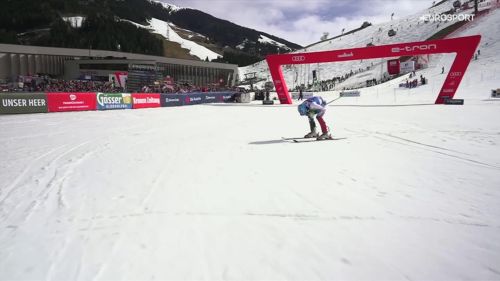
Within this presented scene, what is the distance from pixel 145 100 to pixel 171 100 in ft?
12.2

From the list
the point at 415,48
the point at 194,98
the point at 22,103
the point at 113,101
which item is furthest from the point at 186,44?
the point at 22,103

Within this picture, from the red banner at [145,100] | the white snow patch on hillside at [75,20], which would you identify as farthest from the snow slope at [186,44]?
the red banner at [145,100]

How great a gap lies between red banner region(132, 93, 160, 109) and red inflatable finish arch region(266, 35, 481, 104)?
38.6 feet

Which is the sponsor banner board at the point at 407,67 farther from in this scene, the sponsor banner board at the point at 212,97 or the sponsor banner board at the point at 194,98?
the sponsor banner board at the point at 194,98

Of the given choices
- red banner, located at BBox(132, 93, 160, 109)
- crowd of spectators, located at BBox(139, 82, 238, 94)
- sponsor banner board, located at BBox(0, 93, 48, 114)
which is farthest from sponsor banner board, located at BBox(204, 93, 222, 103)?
sponsor banner board, located at BBox(0, 93, 48, 114)

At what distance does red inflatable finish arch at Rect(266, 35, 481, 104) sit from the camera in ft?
86.2

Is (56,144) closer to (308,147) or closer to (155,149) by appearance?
(155,149)

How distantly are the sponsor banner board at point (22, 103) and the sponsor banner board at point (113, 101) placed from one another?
13.0ft

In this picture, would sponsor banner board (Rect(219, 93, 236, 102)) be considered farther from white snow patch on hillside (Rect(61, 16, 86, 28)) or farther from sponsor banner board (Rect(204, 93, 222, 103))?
white snow patch on hillside (Rect(61, 16, 86, 28))

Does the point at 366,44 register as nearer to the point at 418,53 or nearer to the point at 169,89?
the point at 169,89

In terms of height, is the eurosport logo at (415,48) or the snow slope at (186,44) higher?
the snow slope at (186,44)

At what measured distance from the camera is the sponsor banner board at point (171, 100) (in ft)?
102

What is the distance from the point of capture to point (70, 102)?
22828 mm

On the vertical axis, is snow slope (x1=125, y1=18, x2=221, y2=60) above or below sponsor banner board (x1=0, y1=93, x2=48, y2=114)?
above
